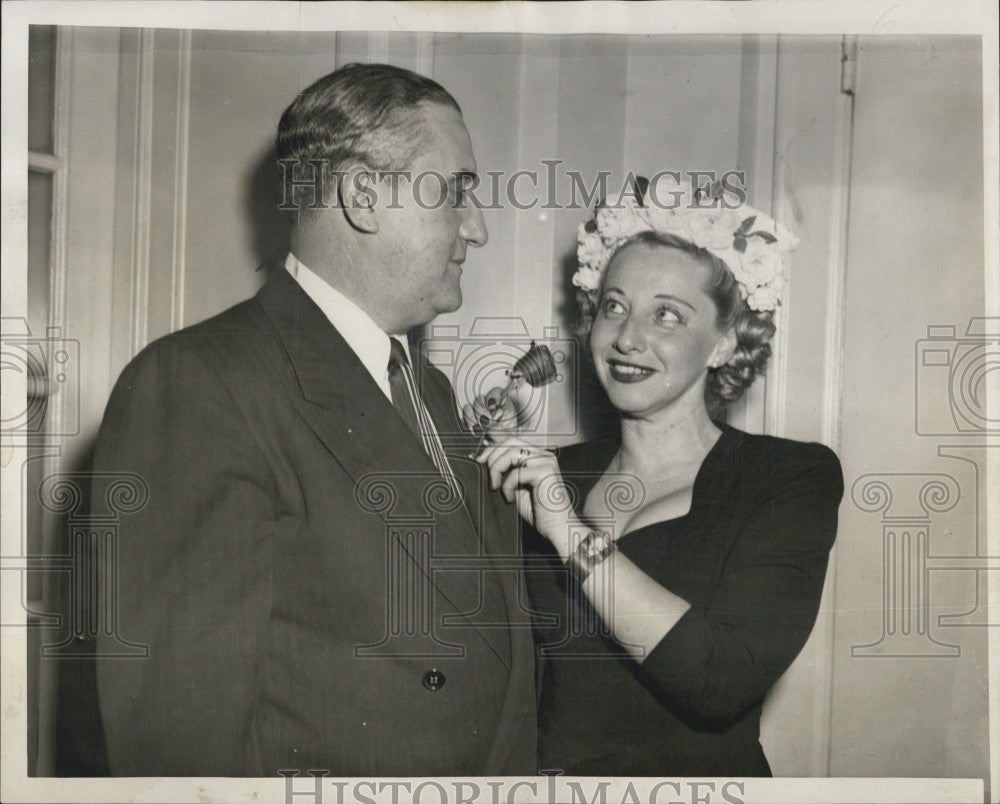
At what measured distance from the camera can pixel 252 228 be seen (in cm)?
188

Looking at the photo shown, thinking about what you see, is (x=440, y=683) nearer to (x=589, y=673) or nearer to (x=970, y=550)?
(x=589, y=673)

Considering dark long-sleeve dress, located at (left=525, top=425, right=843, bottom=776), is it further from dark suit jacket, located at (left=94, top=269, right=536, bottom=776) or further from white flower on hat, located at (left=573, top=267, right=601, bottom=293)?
white flower on hat, located at (left=573, top=267, right=601, bottom=293)

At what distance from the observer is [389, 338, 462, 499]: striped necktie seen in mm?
1837

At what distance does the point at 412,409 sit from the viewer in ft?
6.09

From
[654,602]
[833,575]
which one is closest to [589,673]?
[654,602]

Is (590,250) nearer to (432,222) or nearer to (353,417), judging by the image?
(432,222)

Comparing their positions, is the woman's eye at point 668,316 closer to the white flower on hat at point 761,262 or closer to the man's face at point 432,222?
the white flower on hat at point 761,262

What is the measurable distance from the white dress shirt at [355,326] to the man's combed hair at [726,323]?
1.33 ft

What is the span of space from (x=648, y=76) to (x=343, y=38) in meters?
0.63

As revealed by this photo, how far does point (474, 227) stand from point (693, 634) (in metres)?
0.93

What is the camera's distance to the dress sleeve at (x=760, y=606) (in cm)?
183

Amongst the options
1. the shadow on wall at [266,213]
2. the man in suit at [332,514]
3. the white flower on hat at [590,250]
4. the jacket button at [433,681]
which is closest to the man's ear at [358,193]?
the man in suit at [332,514]

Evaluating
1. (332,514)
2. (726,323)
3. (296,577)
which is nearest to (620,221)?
(726,323)

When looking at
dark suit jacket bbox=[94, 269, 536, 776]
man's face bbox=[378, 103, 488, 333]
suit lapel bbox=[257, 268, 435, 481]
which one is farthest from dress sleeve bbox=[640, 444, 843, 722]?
man's face bbox=[378, 103, 488, 333]
